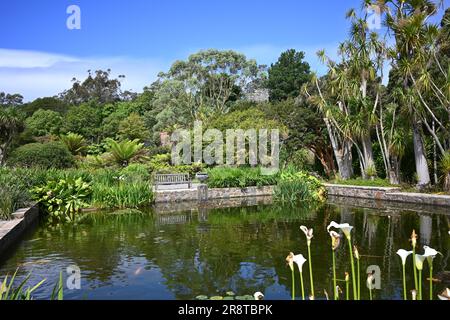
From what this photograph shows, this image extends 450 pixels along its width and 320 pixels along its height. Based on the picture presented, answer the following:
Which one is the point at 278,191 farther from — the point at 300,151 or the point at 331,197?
the point at 300,151

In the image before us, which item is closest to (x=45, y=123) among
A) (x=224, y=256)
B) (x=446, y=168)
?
(x=446, y=168)

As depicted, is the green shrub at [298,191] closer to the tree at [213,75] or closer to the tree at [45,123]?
the tree at [213,75]

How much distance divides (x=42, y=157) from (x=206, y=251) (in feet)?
39.1

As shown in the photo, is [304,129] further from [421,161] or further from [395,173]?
[421,161]

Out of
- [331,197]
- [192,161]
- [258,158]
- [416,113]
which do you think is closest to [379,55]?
[416,113]

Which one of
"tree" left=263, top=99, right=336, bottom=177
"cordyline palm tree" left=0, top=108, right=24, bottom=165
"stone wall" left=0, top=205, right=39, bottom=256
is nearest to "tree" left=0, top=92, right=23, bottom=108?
"cordyline palm tree" left=0, top=108, right=24, bottom=165

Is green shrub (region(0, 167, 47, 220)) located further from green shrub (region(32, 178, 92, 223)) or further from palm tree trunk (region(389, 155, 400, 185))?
palm tree trunk (region(389, 155, 400, 185))

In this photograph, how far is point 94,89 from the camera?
159ft

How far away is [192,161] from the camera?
19.3 metres

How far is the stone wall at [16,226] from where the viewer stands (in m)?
6.25

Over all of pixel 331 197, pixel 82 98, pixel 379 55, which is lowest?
pixel 331 197

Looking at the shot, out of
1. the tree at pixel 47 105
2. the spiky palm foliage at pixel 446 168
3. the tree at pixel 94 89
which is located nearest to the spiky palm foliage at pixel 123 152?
the spiky palm foliage at pixel 446 168

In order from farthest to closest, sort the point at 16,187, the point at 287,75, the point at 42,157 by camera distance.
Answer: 1. the point at 287,75
2. the point at 42,157
3. the point at 16,187

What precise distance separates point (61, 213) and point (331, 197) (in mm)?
8616
